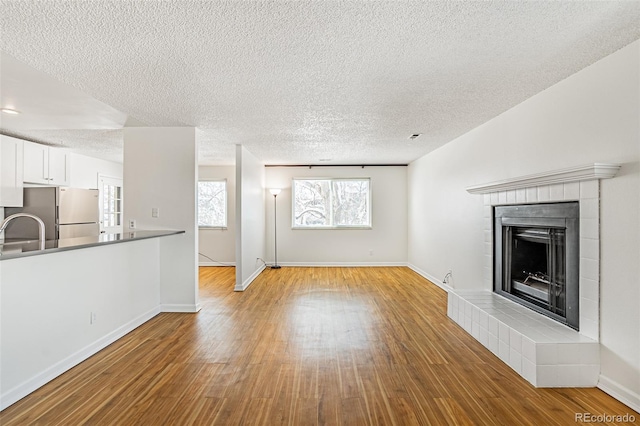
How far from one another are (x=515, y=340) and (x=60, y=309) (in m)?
3.53

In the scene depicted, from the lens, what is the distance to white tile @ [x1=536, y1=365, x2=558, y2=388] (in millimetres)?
2199

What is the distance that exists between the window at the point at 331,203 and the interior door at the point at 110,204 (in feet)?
12.6

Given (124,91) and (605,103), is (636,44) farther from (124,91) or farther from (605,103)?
(124,91)

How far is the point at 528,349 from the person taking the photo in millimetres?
2281

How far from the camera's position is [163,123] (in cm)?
378

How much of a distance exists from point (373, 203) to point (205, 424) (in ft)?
19.4

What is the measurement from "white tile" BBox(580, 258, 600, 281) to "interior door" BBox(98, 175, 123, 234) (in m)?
7.28

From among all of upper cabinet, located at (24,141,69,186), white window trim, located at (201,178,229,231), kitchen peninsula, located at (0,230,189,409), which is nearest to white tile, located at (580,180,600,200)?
kitchen peninsula, located at (0,230,189,409)

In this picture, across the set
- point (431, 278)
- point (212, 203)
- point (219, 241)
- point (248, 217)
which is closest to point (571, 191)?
point (431, 278)

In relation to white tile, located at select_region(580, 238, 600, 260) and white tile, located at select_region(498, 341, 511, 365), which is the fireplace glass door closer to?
white tile, located at select_region(580, 238, 600, 260)

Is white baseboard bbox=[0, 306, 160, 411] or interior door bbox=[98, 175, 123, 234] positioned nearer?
white baseboard bbox=[0, 306, 160, 411]

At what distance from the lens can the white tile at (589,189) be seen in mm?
2232

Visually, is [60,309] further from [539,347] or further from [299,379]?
[539,347]

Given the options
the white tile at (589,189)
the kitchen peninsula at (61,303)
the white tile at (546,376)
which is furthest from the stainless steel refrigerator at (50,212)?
the white tile at (589,189)
